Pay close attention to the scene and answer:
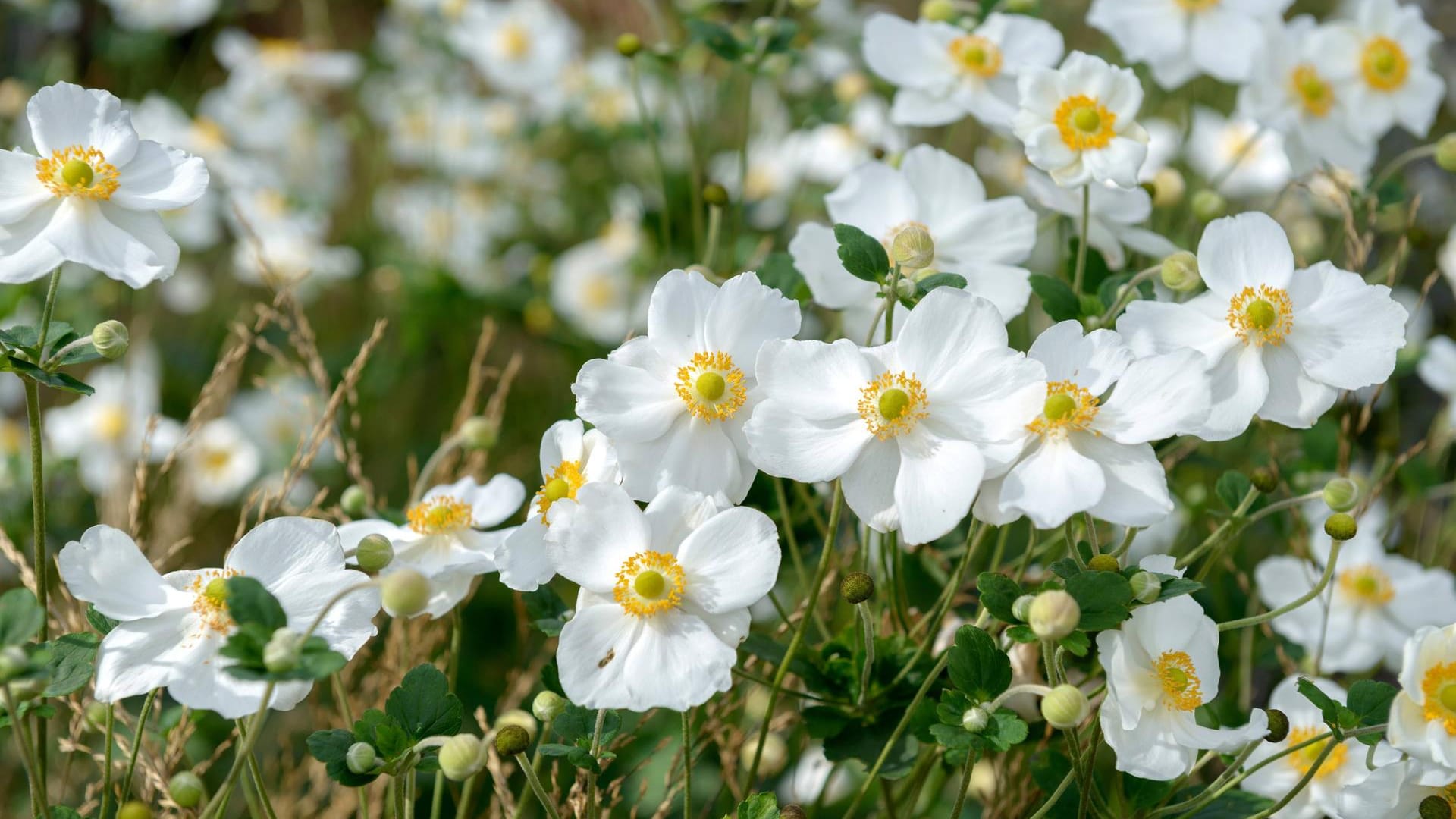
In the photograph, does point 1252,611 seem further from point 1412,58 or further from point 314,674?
point 314,674

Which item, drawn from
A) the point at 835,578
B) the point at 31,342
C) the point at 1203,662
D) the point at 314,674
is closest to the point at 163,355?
the point at 31,342

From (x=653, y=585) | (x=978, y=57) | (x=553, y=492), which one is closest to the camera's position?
(x=653, y=585)

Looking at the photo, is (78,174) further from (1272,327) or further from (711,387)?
(1272,327)

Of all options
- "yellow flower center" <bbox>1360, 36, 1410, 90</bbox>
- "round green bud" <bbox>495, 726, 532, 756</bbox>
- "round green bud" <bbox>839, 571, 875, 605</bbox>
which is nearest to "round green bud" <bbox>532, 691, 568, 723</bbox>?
"round green bud" <bbox>495, 726, 532, 756</bbox>

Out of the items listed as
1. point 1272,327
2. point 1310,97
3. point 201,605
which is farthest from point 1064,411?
point 1310,97

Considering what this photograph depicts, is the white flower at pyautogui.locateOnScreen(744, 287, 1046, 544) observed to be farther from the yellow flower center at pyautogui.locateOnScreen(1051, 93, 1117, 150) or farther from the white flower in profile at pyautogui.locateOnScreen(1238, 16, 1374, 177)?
the white flower in profile at pyautogui.locateOnScreen(1238, 16, 1374, 177)

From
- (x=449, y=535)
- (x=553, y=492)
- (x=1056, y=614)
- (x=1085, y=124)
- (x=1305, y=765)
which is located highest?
(x=1085, y=124)
